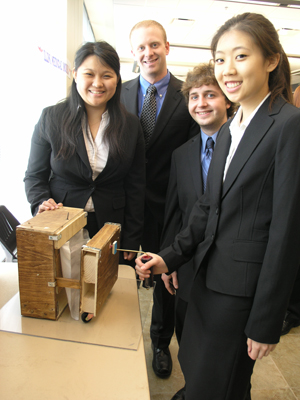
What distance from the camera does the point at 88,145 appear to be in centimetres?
146

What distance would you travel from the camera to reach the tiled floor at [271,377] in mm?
1771

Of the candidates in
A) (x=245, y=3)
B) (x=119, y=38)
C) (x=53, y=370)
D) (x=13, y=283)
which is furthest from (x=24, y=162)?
(x=119, y=38)

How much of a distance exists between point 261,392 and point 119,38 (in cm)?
741

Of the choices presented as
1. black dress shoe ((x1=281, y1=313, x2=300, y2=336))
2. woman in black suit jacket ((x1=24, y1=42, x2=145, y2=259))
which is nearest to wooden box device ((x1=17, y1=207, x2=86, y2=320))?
woman in black suit jacket ((x1=24, y1=42, x2=145, y2=259))

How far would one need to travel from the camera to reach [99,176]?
4.78 feet

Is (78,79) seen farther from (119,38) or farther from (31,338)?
(119,38)

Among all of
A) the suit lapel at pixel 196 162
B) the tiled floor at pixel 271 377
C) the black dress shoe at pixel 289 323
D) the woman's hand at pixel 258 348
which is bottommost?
the tiled floor at pixel 271 377

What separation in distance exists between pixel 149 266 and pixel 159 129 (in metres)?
0.92

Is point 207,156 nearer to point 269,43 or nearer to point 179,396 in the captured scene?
point 269,43

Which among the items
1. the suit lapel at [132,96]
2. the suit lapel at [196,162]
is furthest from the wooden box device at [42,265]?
the suit lapel at [132,96]

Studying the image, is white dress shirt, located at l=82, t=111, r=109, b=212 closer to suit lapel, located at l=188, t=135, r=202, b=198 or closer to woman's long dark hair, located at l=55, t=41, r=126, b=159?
woman's long dark hair, located at l=55, t=41, r=126, b=159

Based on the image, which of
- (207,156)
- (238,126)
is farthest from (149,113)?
(238,126)

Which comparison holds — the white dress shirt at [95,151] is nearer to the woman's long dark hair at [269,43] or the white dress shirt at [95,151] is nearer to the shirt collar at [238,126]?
the shirt collar at [238,126]

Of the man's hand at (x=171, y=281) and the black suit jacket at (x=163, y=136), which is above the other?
the black suit jacket at (x=163, y=136)
